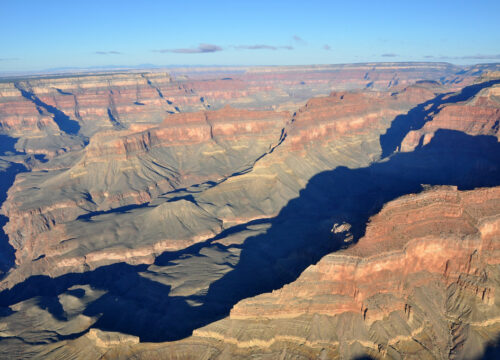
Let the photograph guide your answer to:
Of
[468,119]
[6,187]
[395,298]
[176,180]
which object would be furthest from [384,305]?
Result: [6,187]

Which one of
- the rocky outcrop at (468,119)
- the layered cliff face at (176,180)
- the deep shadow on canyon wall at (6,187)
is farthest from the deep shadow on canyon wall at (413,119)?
the deep shadow on canyon wall at (6,187)

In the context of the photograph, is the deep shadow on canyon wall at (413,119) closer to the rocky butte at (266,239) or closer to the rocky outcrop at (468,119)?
the rocky butte at (266,239)

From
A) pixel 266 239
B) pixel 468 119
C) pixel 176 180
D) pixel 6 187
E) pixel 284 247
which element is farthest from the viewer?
pixel 6 187

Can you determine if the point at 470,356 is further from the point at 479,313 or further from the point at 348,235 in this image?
the point at 348,235

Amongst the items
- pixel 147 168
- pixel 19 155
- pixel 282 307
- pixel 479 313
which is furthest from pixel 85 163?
pixel 479 313

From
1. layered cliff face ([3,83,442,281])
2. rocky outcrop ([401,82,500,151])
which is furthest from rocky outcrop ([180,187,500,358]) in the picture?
rocky outcrop ([401,82,500,151])

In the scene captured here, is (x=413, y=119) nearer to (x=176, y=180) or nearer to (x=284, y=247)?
(x=176, y=180)
